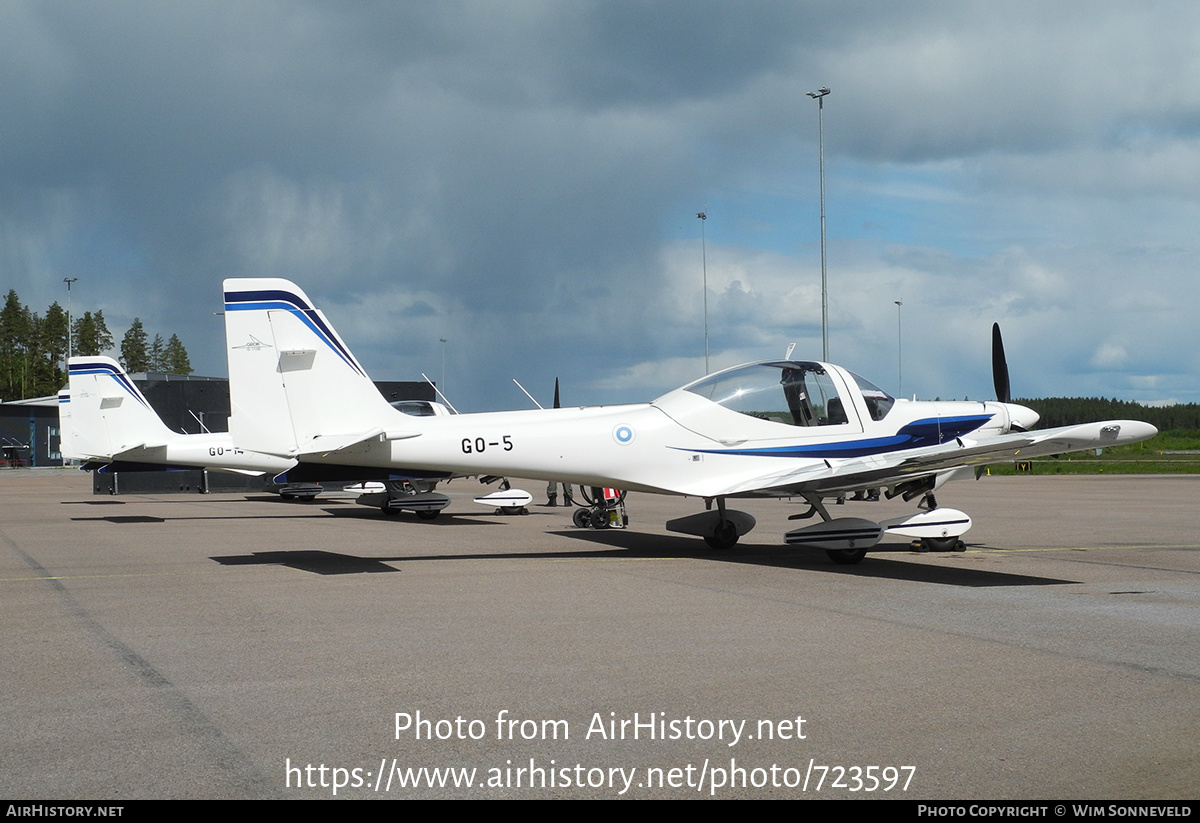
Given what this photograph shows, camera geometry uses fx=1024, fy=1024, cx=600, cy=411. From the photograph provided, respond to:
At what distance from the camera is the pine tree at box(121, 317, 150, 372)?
414 ft

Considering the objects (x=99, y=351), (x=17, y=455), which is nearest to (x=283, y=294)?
(x=17, y=455)

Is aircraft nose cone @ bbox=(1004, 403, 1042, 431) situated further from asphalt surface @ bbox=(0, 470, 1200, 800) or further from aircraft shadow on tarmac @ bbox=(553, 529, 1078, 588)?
aircraft shadow on tarmac @ bbox=(553, 529, 1078, 588)

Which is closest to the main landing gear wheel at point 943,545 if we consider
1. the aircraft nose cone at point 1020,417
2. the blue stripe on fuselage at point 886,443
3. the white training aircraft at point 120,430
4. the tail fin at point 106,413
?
the blue stripe on fuselage at point 886,443

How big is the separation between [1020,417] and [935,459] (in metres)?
3.22

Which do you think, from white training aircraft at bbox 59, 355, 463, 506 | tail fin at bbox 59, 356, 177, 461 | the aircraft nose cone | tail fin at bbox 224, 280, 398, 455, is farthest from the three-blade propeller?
tail fin at bbox 59, 356, 177, 461

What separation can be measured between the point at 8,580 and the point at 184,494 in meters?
24.8

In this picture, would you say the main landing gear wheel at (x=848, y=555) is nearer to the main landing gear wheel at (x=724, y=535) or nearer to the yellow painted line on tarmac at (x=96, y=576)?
the main landing gear wheel at (x=724, y=535)

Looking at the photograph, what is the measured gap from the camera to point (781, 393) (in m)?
12.3

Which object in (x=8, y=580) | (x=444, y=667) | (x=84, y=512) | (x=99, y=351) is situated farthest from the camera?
(x=99, y=351)

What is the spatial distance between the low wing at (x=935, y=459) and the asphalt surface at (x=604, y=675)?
0.96 m

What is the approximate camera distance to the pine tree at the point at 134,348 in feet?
414

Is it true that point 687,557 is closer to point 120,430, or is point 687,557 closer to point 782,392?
point 782,392
